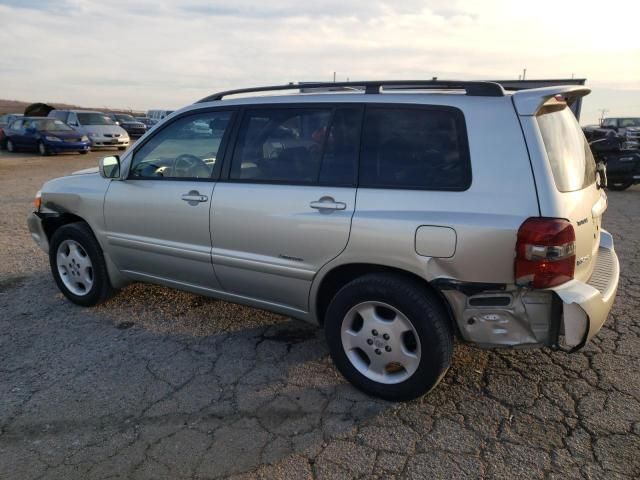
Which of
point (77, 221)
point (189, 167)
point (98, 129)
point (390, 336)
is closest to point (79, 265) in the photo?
point (77, 221)

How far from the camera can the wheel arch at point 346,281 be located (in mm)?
2734

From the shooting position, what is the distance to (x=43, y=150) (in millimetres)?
19250

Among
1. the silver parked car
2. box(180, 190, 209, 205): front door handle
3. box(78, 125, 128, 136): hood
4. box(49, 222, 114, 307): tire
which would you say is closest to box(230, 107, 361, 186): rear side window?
box(180, 190, 209, 205): front door handle

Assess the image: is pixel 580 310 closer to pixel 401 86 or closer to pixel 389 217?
pixel 389 217

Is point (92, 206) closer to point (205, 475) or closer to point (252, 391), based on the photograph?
point (252, 391)

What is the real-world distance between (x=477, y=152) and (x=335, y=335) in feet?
4.34

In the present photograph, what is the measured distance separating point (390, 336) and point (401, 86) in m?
1.49

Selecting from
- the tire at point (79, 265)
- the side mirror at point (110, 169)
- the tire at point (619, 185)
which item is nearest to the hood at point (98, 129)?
the tire at point (79, 265)

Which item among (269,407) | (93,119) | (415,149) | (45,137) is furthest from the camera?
(93,119)

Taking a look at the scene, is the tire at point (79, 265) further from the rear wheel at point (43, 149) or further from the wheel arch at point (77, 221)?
the rear wheel at point (43, 149)

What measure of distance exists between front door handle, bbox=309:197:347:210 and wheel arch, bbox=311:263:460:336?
34 centimetres

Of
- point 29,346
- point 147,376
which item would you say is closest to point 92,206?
point 29,346

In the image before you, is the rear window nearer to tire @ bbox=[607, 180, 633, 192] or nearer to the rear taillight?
the rear taillight

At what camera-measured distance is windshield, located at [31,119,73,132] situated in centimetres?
1912
